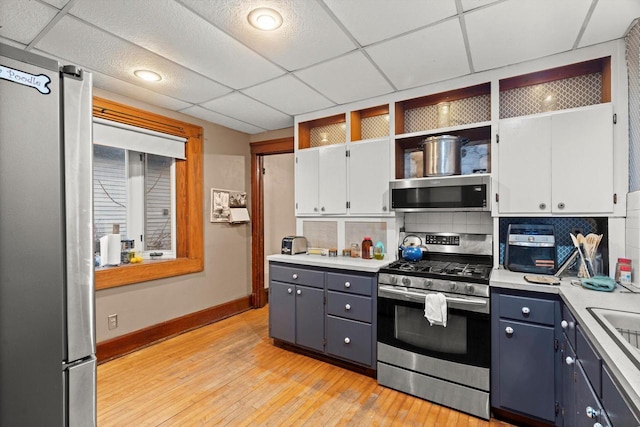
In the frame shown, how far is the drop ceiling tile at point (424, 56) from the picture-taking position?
195 centimetres

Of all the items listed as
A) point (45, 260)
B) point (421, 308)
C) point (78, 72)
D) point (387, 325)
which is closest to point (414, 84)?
point (421, 308)

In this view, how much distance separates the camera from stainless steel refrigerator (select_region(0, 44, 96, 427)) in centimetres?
77

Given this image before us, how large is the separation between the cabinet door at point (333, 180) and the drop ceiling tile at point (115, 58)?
1.17 m

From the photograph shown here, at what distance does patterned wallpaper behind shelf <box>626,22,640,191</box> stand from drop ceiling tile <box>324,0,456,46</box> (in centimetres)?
117

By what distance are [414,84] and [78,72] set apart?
8.06 ft

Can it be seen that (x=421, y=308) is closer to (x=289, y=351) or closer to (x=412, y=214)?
(x=412, y=214)

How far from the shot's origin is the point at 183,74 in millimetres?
2488

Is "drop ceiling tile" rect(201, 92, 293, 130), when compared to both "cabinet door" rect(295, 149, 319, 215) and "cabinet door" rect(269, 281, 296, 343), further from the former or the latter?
"cabinet door" rect(269, 281, 296, 343)

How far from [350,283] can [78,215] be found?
6.73ft

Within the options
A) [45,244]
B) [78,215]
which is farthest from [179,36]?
[45,244]

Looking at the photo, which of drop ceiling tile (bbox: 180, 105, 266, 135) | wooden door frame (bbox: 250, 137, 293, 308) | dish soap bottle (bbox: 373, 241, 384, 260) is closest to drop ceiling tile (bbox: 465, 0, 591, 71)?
dish soap bottle (bbox: 373, 241, 384, 260)

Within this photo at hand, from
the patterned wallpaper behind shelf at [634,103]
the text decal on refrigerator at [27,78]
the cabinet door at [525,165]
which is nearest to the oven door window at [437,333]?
the cabinet door at [525,165]

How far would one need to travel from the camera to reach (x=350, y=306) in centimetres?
260

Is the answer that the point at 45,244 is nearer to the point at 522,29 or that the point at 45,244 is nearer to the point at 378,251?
the point at 378,251
